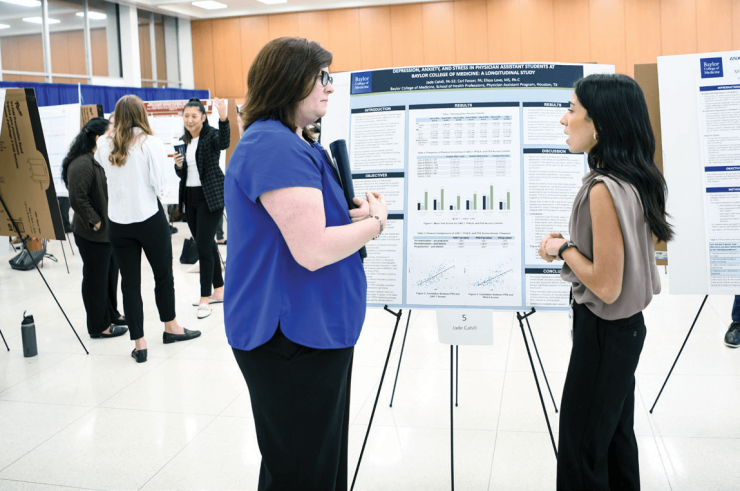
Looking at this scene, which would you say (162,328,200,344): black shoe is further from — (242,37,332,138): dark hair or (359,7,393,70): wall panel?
(359,7,393,70): wall panel

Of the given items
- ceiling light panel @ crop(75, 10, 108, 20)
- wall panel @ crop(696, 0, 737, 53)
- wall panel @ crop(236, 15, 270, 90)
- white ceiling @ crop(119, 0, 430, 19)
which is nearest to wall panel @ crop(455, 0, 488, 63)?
white ceiling @ crop(119, 0, 430, 19)

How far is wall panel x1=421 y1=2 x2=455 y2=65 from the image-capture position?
494 inches

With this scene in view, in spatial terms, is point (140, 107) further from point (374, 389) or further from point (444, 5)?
point (444, 5)

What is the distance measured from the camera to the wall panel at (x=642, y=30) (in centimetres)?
1151

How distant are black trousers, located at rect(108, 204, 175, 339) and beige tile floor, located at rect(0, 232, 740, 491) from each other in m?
0.34

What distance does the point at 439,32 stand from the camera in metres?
12.6

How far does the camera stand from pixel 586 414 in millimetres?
1646

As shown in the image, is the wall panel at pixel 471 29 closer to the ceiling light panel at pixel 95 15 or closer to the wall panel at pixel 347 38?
the wall panel at pixel 347 38

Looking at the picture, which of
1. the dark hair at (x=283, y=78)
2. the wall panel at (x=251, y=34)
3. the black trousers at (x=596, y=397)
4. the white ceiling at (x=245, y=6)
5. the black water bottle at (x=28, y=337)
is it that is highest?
the white ceiling at (x=245, y=6)

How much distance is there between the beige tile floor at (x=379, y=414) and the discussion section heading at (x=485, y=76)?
56.2 inches

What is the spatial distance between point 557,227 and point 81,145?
305 cm

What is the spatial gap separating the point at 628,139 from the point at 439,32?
466 inches

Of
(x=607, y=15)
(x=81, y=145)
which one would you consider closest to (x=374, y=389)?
(x=81, y=145)

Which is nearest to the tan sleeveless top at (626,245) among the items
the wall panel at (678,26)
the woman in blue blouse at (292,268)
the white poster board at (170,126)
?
the woman in blue blouse at (292,268)
